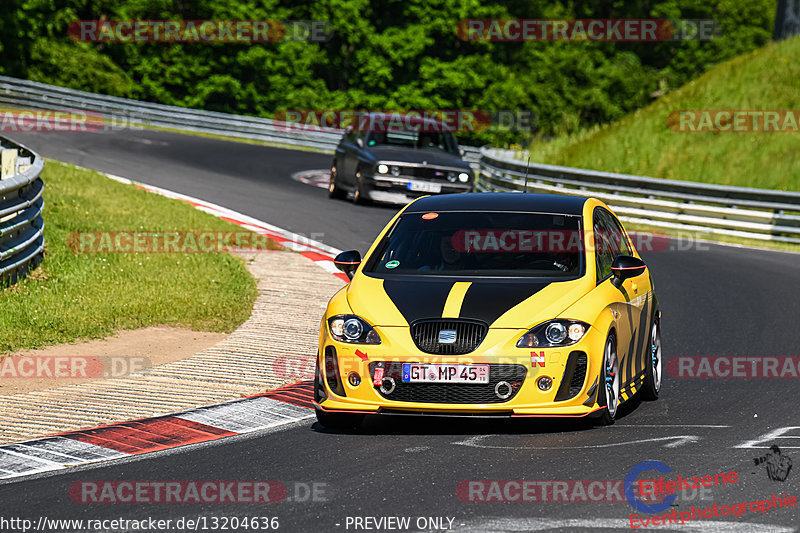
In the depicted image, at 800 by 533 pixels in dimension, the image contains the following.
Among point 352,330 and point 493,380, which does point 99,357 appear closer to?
point 352,330

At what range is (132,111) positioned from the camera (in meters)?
41.7

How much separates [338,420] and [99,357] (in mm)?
3290

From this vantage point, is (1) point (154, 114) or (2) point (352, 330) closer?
(2) point (352, 330)

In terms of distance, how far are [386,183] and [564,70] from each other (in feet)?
136

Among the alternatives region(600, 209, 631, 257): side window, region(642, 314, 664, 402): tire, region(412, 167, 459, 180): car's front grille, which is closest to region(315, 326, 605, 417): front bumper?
region(642, 314, 664, 402): tire

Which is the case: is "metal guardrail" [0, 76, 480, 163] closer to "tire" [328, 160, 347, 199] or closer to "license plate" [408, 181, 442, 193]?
"tire" [328, 160, 347, 199]

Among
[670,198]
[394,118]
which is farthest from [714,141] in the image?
[394,118]

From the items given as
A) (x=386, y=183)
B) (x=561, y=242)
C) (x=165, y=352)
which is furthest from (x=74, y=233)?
(x=561, y=242)

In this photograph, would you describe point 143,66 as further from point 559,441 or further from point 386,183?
point 559,441

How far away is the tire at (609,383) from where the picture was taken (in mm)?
7984

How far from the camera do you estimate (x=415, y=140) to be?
24328 mm

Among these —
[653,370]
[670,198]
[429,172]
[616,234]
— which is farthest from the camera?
[670,198]

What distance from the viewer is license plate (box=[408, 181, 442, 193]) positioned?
23047mm

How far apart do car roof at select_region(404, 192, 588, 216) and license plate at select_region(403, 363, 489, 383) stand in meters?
1.76
